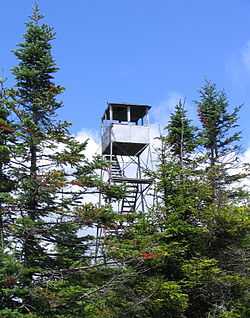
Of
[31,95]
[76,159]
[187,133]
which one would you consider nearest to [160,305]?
[76,159]

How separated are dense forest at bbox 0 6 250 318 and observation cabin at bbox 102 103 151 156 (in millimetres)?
4336

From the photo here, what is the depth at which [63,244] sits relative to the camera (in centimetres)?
1300

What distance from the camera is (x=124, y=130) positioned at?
2286 cm

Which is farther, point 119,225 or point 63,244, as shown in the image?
point 119,225

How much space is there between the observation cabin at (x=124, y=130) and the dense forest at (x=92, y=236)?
4336 millimetres

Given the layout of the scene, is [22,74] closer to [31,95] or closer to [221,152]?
[31,95]

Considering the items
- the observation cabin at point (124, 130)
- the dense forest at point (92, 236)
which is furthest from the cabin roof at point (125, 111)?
the dense forest at point (92, 236)

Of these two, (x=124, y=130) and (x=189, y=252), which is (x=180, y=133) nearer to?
(x=124, y=130)

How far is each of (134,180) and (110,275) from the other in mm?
9235

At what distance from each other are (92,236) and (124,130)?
1002 cm

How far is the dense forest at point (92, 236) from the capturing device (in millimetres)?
12172

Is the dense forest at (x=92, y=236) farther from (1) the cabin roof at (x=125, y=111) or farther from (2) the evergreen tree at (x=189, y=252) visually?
(1) the cabin roof at (x=125, y=111)

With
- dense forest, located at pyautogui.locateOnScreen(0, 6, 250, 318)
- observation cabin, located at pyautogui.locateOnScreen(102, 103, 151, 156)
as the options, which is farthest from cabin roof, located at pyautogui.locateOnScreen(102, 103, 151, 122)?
dense forest, located at pyautogui.locateOnScreen(0, 6, 250, 318)

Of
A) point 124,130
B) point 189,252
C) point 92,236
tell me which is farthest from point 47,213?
point 124,130
